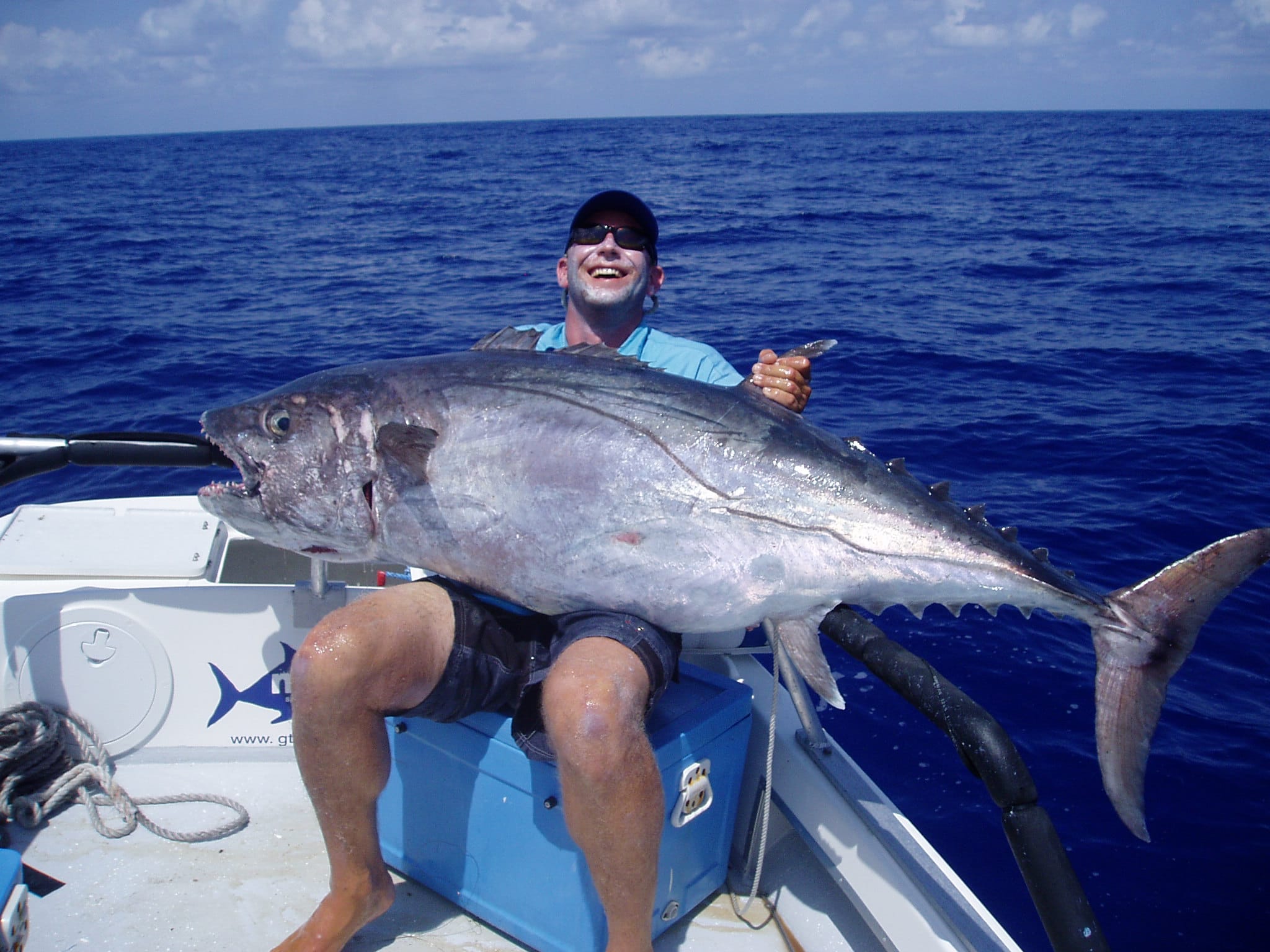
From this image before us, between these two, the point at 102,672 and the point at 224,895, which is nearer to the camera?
the point at 224,895

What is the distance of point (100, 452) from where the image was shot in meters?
2.31

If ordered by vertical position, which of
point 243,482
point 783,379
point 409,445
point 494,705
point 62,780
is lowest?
point 62,780

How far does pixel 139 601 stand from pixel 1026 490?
20.1 feet

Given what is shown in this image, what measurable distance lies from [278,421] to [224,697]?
51.6 inches

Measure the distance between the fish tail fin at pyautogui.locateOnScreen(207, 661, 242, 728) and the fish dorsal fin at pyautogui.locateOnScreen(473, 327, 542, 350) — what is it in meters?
1.50

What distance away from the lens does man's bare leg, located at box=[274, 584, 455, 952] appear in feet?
6.52

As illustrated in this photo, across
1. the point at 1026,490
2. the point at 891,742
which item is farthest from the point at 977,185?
the point at 891,742

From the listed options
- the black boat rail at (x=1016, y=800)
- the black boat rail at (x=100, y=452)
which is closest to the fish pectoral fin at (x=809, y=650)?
the black boat rail at (x=1016, y=800)

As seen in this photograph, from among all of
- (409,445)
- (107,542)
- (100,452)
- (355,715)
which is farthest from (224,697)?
(409,445)

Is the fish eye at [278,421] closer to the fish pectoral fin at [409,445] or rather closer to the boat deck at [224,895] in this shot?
the fish pectoral fin at [409,445]

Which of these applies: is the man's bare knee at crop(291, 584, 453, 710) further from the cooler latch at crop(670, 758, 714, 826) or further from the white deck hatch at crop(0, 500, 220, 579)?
the white deck hatch at crop(0, 500, 220, 579)

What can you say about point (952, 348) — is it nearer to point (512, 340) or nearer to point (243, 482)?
point (512, 340)

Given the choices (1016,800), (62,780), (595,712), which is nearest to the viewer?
(1016,800)

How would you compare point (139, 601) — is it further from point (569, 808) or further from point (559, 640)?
point (569, 808)
